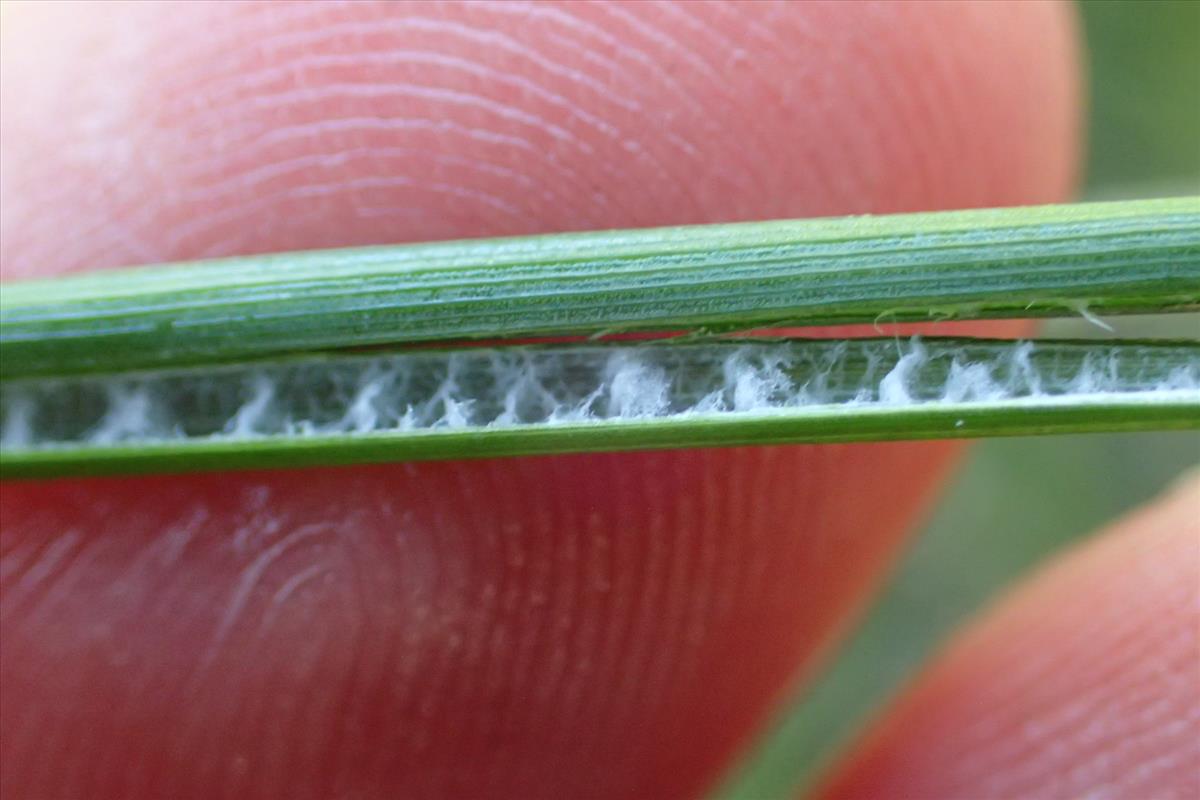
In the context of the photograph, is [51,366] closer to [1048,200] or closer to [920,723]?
[920,723]

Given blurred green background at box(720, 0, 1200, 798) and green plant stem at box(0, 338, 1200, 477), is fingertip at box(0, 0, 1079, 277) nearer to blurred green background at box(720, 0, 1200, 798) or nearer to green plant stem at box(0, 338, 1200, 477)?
green plant stem at box(0, 338, 1200, 477)

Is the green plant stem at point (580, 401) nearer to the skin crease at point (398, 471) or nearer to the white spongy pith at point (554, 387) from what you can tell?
the white spongy pith at point (554, 387)

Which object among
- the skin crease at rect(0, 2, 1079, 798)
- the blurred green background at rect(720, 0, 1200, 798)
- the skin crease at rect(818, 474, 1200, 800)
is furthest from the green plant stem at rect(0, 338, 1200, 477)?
the blurred green background at rect(720, 0, 1200, 798)

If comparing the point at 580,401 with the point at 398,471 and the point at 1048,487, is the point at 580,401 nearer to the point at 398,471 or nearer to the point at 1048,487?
the point at 398,471

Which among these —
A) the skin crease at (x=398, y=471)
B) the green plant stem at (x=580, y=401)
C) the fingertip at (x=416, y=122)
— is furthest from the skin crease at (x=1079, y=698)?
the fingertip at (x=416, y=122)

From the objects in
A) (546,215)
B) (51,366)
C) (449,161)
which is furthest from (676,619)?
(51,366)
